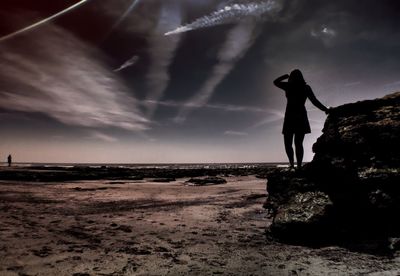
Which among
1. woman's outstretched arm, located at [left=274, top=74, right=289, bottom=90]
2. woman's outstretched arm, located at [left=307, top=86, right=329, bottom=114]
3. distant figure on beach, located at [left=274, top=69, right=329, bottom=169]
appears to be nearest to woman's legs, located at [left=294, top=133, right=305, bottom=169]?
distant figure on beach, located at [left=274, top=69, right=329, bottom=169]

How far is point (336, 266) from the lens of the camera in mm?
3566

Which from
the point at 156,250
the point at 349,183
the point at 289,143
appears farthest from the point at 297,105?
the point at 156,250

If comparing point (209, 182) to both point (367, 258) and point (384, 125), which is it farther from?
point (367, 258)

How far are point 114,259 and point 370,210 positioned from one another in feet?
12.8

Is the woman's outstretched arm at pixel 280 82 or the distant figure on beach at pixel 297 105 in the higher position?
the woman's outstretched arm at pixel 280 82

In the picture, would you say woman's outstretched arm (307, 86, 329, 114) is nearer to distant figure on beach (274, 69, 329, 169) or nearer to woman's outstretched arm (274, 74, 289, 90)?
distant figure on beach (274, 69, 329, 169)

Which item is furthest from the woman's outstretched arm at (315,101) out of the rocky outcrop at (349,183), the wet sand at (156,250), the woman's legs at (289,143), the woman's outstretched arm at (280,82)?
the wet sand at (156,250)

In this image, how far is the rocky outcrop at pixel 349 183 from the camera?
470 cm

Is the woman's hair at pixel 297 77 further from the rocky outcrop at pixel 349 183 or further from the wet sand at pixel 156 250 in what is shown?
the wet sand at pixel 156 250

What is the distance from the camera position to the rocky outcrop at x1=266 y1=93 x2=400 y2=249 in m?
4.70

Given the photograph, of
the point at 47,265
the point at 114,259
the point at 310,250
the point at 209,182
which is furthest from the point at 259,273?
the point at 209,182

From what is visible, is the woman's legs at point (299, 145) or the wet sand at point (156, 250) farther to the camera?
the woman's legs at point (299, 145)

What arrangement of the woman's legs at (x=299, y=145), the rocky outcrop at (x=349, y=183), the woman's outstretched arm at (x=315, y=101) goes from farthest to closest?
the woman's legs at (x=299, y=145), the woman's outstretched arm at (x=315, y=101), the rocky outcrop at (x=349, y=183)

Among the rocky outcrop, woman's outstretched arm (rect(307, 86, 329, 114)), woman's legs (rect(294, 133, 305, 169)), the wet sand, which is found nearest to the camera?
the wet sand
